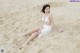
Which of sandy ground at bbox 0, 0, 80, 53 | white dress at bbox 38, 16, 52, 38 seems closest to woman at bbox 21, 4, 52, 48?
white dress at bbox 38, 16, 52, 38

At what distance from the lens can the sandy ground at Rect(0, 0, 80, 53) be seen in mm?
4473

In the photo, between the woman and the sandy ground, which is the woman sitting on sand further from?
the sandy ground

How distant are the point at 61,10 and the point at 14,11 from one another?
1.46 metres

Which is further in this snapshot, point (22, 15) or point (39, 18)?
point (22, 15)

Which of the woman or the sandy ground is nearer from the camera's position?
the sandy ground

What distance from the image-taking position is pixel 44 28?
5.00 meters

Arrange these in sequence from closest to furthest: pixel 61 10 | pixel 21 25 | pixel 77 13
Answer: pixel 21 25 → pixel 77 13 → pixel 61 10

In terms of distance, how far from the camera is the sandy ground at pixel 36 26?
4473mm

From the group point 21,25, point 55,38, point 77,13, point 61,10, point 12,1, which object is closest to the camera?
point 55,38

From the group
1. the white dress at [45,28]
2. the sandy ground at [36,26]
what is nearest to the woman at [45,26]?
the white dress at [45,28]

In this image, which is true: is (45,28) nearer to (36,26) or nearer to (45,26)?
(45,26)

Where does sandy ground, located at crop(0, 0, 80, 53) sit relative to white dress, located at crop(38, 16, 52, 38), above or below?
below

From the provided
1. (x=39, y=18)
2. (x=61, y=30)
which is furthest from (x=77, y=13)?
(x=61, y=30)

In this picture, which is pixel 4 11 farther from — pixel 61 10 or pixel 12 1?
pixel 61 10
